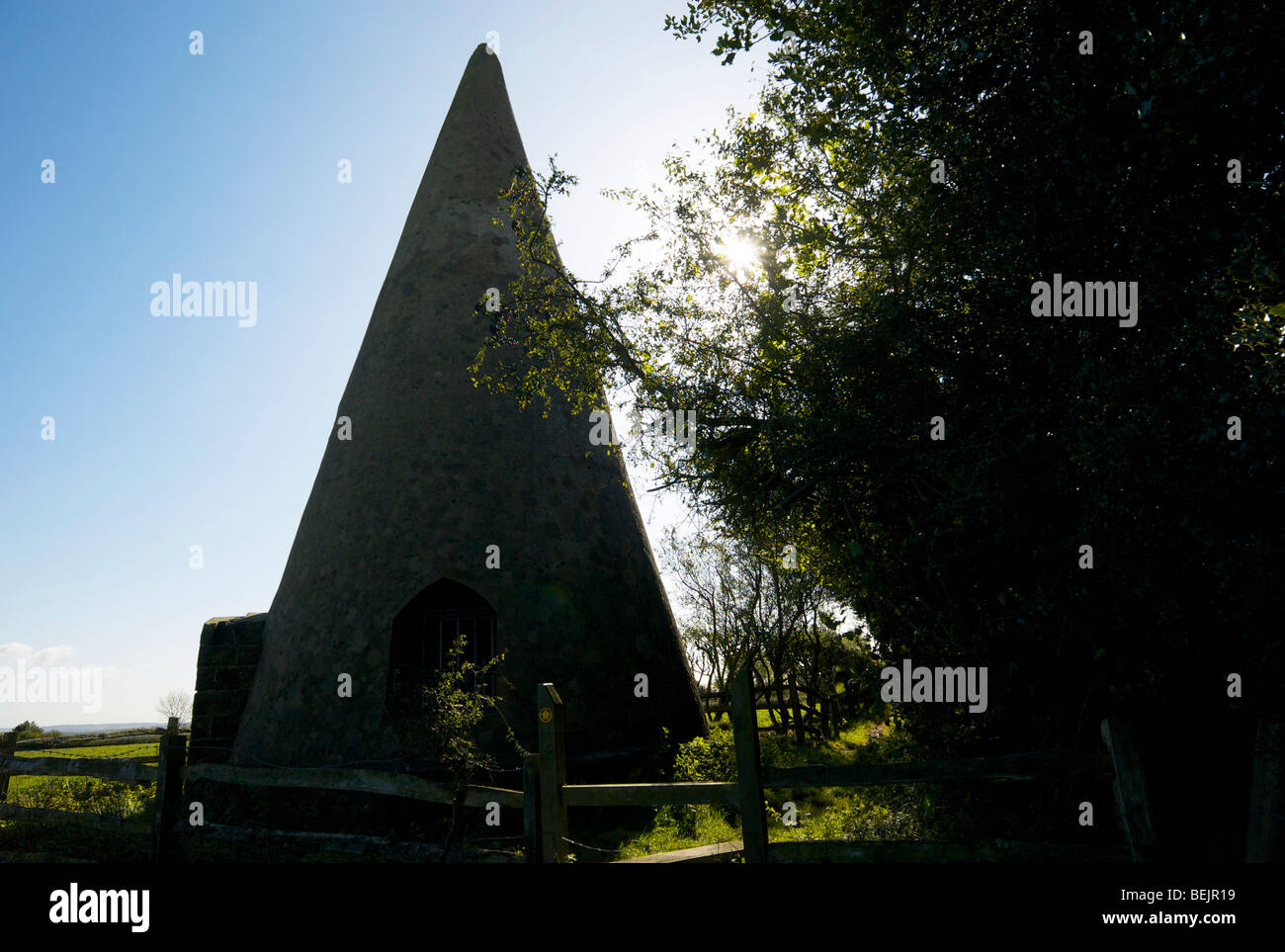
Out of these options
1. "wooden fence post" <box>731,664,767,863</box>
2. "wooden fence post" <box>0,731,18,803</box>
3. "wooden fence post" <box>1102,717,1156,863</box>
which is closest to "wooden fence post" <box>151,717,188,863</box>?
"wooden fence post" <box>0,731,18,803</box>

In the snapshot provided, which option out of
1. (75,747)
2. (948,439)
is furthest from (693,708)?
(75,747)

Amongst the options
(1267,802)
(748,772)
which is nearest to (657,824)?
(748,772)

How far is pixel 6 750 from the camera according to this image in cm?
1046

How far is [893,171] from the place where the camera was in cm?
682

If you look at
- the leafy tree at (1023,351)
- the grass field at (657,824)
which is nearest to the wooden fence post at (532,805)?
the grass field at (657,824)

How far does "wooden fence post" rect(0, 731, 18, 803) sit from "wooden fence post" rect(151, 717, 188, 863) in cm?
394

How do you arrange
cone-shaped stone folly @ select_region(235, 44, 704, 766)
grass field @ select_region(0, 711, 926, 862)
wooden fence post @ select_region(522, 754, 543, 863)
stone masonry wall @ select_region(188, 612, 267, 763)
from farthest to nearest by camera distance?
stone masonry wall @ select_region(188, 612, 267, 763)
cone-shaped stone folly @ select_region(235, 44, 704, 766)
grass field @ select_region(0, 711, 926, 862)
wooden fence post @ select_region(522, 754, 543, 863)

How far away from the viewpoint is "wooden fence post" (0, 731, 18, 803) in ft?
30.7

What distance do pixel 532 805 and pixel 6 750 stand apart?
32.8ft

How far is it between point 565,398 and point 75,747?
11.1 meters

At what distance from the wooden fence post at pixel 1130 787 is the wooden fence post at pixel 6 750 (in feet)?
39.9

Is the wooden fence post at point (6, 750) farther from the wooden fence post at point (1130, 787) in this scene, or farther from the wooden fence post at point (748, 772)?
the wooden fence post at point (1130, 787)

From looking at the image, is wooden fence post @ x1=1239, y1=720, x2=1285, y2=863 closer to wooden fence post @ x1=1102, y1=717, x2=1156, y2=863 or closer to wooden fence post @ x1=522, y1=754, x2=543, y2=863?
wooden fence post @ x1=1102, y1=717, x2=1156, y2=863
